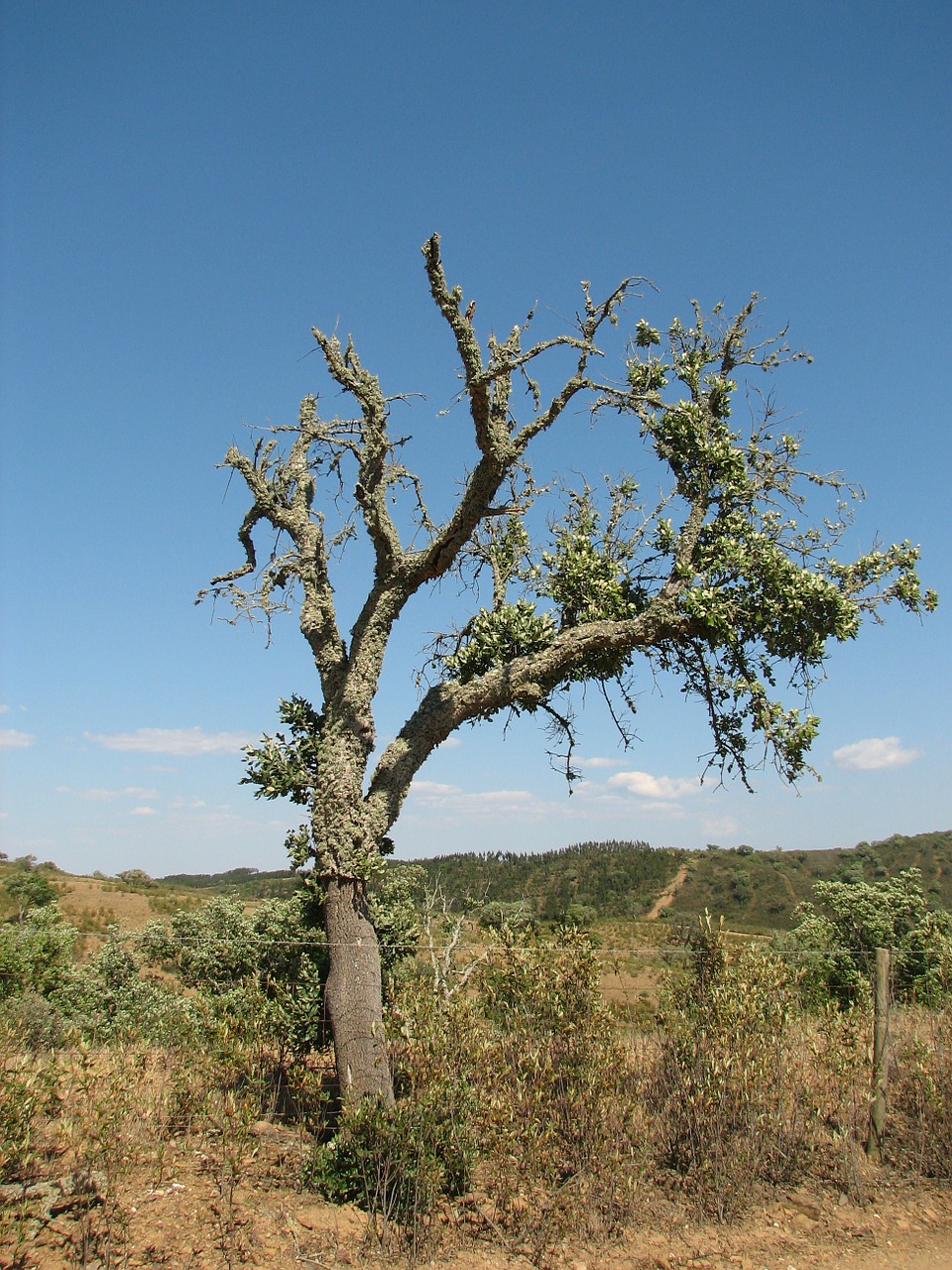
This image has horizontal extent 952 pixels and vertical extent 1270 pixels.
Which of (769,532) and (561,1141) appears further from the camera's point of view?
(769,532)

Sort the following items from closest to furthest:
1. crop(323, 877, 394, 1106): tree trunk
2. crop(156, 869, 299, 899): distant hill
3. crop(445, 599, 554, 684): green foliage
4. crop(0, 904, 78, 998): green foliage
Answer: crop(323, 877, 394, 1106): tree trunk → crop(445, 599, 554, 684): green foliage → crop(0, 904, 78, 998): green foliage → crop(156, 869, 299, 899): distant hill

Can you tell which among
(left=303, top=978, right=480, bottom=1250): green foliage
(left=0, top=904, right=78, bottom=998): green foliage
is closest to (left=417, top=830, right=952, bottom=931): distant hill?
(left=0, top=904, right=78, bottom=998): green foliage

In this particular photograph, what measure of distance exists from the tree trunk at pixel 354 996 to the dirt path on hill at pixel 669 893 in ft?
128

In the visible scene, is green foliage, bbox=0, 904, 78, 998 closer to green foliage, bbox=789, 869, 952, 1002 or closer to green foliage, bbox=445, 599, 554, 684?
green foliage, bbox=445, 599, 554, 684

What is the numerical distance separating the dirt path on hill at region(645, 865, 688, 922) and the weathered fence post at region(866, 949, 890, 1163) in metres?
37.8

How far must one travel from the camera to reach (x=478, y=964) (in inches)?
297

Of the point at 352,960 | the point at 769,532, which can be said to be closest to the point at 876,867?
the point at 769,532

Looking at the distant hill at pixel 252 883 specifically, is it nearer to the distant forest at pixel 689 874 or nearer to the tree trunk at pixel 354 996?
the distant forest at pixel 689 874

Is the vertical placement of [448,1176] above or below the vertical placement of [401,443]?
below

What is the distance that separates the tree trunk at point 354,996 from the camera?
6590 mm

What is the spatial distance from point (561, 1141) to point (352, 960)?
2193 millimetres

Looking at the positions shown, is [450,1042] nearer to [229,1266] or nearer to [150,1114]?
[229,1266]

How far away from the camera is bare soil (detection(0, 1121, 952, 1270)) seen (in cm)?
504

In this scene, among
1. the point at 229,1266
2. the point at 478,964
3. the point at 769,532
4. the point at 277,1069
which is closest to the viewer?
the point at 229,1266
